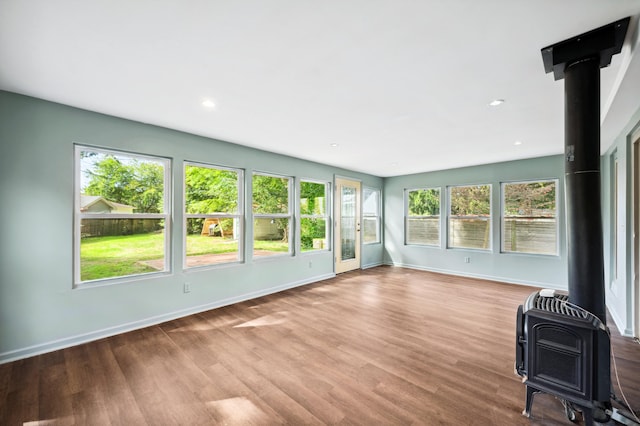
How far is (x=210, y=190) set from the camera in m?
3.99

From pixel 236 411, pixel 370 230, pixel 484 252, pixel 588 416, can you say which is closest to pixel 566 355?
pixel 588 416

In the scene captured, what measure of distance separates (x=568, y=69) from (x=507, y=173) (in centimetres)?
414

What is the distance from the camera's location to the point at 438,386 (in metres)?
2.11

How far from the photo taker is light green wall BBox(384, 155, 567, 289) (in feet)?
16.0

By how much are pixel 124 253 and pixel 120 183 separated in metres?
0.85

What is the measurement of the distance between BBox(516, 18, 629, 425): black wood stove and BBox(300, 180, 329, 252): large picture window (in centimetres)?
401

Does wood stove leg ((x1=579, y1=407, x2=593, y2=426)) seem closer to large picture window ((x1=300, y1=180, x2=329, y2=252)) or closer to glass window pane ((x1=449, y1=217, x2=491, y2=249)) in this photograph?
large picture window ((x1=300, y1=180, x2=329, y2=252))

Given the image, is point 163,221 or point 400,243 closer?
point 163,221

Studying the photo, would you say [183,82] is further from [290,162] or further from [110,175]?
[290,162]

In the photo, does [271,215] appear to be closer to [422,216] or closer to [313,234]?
[313,234]

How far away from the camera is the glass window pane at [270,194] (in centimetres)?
457

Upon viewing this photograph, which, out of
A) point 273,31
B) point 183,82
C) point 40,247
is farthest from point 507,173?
point 40,247

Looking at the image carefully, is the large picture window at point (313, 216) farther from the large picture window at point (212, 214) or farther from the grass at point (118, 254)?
the grass at point (118, 254)

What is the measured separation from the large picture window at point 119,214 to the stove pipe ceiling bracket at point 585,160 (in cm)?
408
